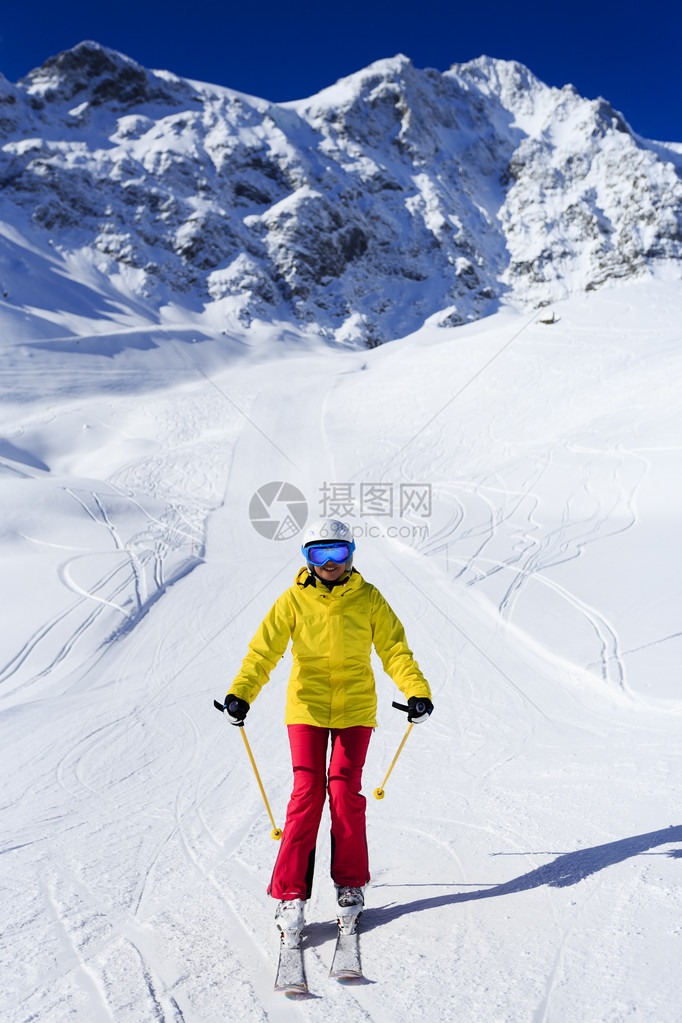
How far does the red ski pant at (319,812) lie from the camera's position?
2.83 meters

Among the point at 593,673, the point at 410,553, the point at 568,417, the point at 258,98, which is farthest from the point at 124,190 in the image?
the point at 593,673

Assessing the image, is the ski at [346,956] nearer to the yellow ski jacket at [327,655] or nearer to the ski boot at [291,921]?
the ski boot at [291,921]

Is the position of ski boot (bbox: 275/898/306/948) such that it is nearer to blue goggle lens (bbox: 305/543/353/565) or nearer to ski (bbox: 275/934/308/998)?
ski (bbox: 275/934/308/998)

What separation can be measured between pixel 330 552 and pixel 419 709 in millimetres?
855

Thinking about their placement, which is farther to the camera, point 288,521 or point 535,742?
point 288,521

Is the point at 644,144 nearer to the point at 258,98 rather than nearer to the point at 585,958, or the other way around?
the point at 258,98

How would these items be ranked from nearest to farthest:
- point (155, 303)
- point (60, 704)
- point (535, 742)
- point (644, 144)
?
point (535, 742), point (60, 704), point (155, 303), point (644, 144)

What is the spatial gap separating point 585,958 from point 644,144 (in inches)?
5975

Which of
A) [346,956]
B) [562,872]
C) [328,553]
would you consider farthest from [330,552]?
[562,872]

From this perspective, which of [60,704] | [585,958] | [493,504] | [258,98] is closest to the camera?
[585,958]

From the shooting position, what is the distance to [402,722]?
664 cm

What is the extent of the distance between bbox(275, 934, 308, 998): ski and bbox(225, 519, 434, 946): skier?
32 centimetres

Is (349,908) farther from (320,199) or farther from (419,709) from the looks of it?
(320,199)

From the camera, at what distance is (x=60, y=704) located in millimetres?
7191
